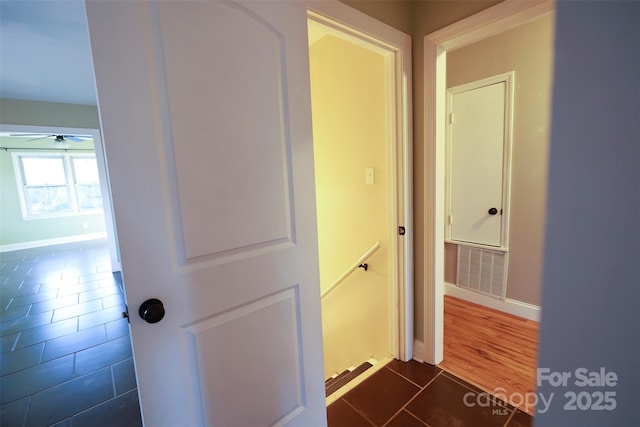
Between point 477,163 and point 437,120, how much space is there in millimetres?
1216

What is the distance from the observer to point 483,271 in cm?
271

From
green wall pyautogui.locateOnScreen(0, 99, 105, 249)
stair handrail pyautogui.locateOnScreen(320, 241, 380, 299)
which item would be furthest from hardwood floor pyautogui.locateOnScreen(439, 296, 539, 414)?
green wall pyautogui.locateOnScreen(0, 99, 105, 249)

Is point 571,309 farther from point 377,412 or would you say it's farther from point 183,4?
point 377,412

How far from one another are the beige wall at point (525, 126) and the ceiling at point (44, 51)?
316 cm

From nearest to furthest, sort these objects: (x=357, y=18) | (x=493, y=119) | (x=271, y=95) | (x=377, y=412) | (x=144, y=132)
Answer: (x=144, y=132)
(x=271, y=95)
(x=357, y=18)
(x=377, y=412)
(x=493, y=119)

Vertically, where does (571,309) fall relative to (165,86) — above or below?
below

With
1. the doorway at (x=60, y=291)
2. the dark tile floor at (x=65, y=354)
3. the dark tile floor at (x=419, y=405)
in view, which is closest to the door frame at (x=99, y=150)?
the doorway at (x=60, y=291)

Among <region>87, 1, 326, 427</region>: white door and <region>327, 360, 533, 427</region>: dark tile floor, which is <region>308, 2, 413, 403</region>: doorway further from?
<region>87, 1, 326, 427</region>: white door

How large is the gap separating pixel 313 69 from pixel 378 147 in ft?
3.81

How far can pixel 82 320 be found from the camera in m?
2.86

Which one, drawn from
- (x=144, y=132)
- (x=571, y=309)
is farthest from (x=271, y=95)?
(x=571, y=309)

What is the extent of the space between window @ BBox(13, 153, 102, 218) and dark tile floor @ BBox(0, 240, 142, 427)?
3.38m

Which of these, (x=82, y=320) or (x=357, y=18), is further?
(x=82, y=320)

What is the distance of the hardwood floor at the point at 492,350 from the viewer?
5.68 feet
